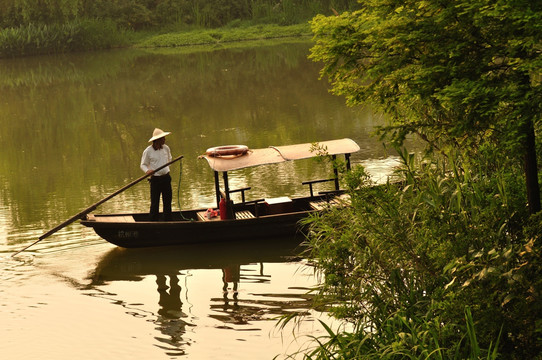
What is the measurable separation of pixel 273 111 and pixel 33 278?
13.6 metres

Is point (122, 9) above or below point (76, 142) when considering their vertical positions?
above

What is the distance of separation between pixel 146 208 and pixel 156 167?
81.1 inches

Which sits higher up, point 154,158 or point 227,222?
point 154,158

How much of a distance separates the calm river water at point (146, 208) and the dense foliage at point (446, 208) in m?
1.64

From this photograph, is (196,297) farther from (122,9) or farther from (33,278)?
(122,9)

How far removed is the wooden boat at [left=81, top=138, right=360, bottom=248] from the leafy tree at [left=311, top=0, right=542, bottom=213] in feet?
15.4

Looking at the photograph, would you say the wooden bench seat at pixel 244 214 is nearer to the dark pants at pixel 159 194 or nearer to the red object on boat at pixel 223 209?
the red object on boat at pixel 223 209

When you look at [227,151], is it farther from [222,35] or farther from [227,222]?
[222,35]

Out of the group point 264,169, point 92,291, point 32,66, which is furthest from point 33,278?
point 32,66

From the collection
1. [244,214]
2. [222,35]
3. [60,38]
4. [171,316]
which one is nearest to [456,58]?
[171,316]

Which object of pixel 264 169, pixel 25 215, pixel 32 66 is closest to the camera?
pixel 25 215

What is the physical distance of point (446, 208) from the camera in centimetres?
742

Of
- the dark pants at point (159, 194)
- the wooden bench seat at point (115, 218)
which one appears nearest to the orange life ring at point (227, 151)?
the dark pants at point (159, 194)

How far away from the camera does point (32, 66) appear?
135 feet
